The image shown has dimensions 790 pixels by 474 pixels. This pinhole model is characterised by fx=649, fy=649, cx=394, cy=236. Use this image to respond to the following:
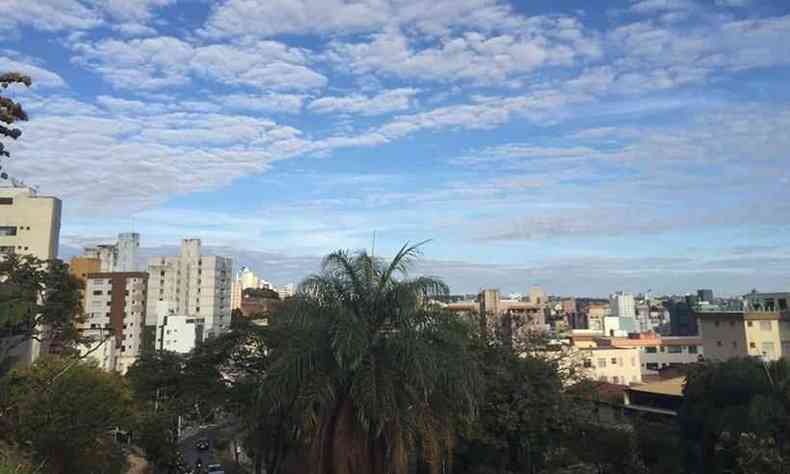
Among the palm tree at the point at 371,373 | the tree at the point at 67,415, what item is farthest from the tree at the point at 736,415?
the tree at the point at 67,415

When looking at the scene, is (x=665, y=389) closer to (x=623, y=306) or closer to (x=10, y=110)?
(x=10, y=110)

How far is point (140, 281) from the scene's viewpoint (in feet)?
267

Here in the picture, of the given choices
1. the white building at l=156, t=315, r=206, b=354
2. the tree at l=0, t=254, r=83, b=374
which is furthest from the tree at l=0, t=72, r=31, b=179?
the white building at l=156, t=315, r=206, b=354

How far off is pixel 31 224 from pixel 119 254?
48514mm

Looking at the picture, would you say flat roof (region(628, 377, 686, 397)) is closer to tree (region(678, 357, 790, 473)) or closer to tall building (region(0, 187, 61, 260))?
tree (region(678, 357, 790, 473))

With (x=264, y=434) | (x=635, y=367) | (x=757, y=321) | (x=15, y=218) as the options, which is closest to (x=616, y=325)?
(x=635, y=367)

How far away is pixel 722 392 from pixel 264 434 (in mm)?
14235

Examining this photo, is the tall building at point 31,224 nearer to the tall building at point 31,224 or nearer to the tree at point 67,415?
the tall building at point 31,224

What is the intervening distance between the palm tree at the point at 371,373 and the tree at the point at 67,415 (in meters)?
7.92

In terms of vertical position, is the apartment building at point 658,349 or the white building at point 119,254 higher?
the white building at point 119,254

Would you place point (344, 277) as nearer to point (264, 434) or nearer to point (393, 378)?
point (393, 378)

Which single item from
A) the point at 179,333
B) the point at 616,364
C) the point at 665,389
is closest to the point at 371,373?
the point at 665,389

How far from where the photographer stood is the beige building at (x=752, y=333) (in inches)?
1764

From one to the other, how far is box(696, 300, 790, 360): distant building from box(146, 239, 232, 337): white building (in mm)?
77165
